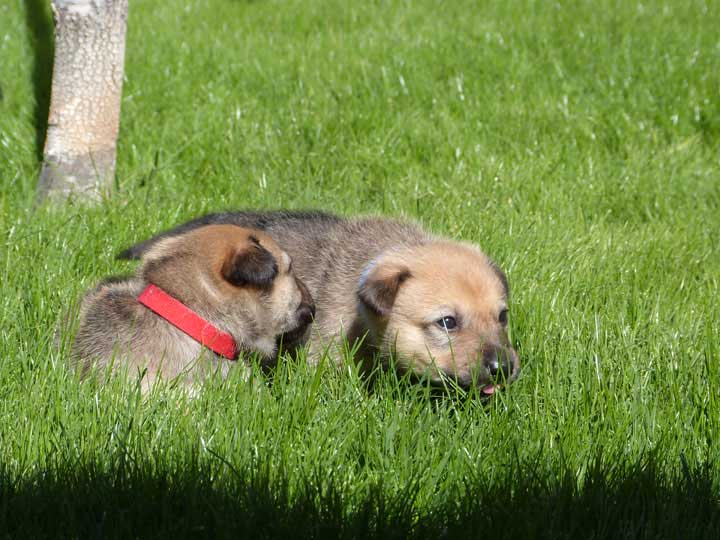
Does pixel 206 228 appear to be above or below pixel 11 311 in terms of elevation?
above

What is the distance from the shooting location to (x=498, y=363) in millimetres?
4145

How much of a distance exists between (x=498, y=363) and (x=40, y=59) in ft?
19.4

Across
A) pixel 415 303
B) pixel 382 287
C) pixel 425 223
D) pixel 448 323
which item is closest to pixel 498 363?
pixel 448 323

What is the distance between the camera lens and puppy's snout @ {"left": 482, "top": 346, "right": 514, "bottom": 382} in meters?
4.13

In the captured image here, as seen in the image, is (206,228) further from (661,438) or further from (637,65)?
(637,65)

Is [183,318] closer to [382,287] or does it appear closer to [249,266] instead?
[249,266]

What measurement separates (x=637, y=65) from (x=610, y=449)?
19.6 ft

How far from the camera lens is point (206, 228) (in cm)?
452

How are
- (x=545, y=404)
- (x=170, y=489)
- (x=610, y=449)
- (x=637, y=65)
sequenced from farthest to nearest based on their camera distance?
(x=637, y=65) → (x=545, y=404) → (x=610, y=449) → (x=170, y=489)

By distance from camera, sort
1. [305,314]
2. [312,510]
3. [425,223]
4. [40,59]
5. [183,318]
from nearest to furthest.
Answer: [312,510], [183,318], [305,314], [425,223], [40,59]

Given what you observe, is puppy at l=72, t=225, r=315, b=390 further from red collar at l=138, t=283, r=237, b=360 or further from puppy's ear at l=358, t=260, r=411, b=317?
puppy's ear at l=358, t=260, r=411, b=317

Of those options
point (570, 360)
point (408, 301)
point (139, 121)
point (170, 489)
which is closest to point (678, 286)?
point (570, 360)

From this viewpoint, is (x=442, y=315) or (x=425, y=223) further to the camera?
(x=425, y=223)

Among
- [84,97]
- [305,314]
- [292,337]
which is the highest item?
[84,97]
